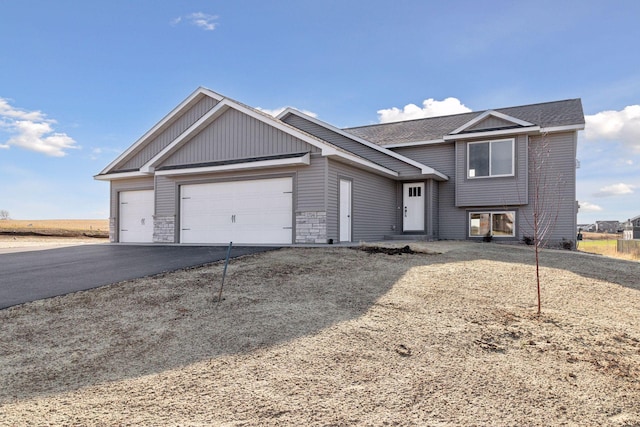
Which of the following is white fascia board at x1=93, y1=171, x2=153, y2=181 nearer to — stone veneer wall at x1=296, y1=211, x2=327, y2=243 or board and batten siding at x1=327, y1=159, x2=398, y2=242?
stone veneer wall at x1=296, y1=211, x2=327, y2=243

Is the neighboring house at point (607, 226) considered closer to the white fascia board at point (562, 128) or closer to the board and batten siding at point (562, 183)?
the board and batten siding at point (562, 183)

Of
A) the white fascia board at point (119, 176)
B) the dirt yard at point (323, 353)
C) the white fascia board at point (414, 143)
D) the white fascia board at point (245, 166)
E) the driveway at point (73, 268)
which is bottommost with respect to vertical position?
the dirt yard at point (323, 353)

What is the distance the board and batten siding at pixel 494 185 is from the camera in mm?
16656

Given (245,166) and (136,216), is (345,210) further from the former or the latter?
(136,216)

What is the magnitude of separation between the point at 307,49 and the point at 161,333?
12240 mm

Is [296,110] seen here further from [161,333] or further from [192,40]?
[161,333]

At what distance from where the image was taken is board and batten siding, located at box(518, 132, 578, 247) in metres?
16.6

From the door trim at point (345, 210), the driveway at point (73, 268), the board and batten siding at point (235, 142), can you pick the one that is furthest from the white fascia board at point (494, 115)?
the driveway at point (73, 268)

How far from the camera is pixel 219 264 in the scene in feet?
30.1

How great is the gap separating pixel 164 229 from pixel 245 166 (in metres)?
4.85

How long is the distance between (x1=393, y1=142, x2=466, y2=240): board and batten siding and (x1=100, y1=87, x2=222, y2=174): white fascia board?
9.44m

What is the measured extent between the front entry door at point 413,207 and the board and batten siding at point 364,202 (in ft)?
1.76

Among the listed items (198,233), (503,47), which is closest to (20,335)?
(198,233)

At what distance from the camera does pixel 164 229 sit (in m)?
16.2
